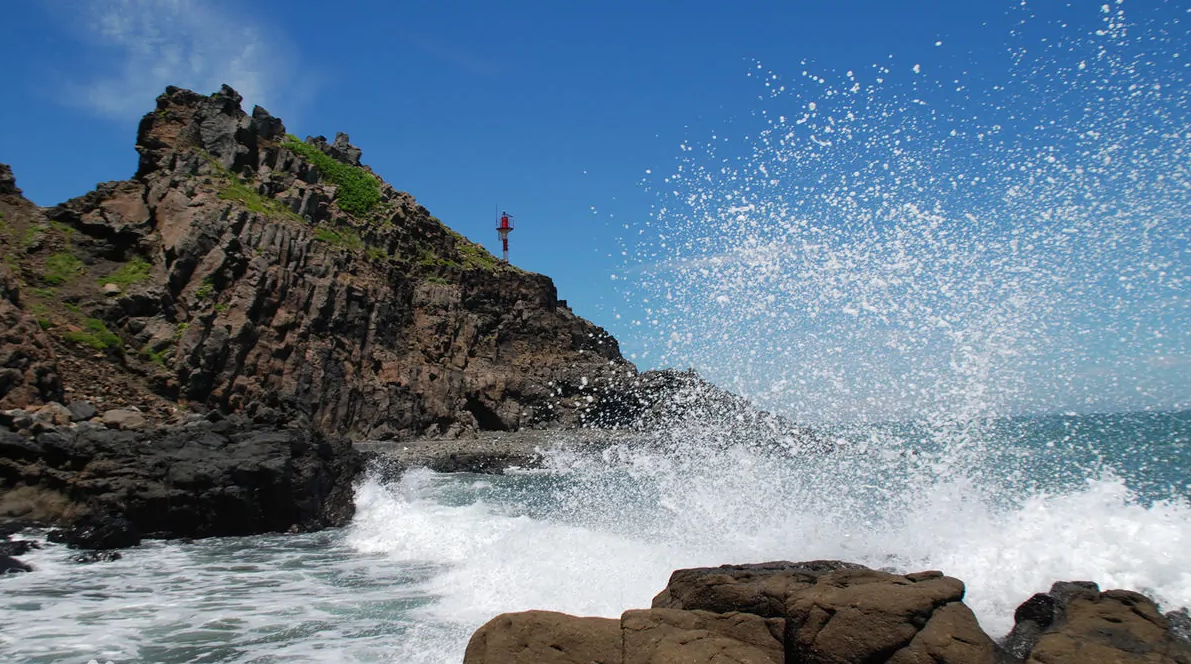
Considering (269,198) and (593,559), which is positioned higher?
(269,198)

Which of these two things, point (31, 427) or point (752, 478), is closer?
point (31, 427)

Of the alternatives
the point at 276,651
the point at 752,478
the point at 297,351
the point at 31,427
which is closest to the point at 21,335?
the point at 31,427

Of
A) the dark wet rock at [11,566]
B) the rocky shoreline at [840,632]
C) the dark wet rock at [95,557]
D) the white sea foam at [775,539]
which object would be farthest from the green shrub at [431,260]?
the rocky shoreline at [840,632]

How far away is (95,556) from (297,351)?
80.4 ft

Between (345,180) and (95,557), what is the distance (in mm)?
40105

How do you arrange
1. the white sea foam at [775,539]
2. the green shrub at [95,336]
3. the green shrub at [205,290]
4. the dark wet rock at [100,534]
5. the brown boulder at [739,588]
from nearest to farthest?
the brown boulder at [739,588] < the white sea foam at [775,539] < the dark wet rock at [100,534] < the green shrub at [95,336] < the green shrub at [205,290]

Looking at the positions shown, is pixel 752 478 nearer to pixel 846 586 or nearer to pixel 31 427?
pixel 846 586

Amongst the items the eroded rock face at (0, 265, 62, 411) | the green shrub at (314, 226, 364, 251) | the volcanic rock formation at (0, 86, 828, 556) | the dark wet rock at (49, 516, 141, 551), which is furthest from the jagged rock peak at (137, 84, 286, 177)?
the dark wet rock at (49, 516, 141, 551)

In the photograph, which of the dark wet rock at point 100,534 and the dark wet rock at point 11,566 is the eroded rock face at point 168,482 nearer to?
the dark wet rock at point 100,534

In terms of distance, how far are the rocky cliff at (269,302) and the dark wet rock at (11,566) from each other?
28.2 ft

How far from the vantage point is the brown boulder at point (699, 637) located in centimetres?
518

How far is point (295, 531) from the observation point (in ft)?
56.7

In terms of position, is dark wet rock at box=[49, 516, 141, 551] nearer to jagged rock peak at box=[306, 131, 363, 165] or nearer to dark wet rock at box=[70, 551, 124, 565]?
dark wet rock at box=[70, 551, 124, 565]

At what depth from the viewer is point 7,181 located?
34.6 metres
